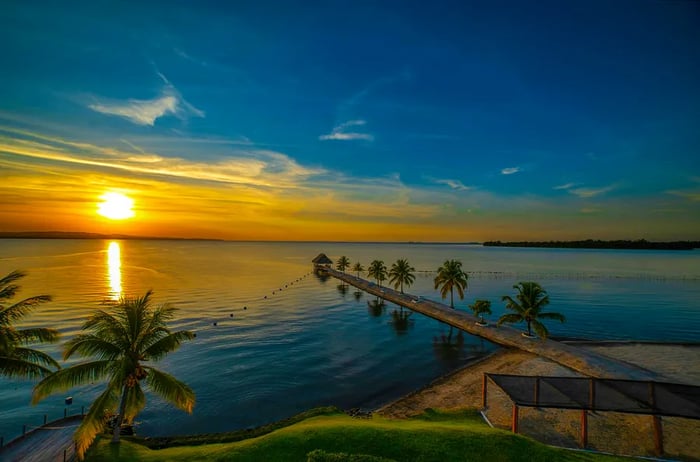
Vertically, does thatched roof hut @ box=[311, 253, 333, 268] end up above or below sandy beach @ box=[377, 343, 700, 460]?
above

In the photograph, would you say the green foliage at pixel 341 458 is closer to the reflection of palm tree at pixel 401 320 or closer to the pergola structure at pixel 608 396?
the pergola structure at pixel 608 396

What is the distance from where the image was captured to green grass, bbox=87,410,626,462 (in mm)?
14875

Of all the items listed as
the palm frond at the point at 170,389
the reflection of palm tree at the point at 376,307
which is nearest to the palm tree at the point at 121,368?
the palm frond at the point at 170,389

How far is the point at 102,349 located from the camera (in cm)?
1806

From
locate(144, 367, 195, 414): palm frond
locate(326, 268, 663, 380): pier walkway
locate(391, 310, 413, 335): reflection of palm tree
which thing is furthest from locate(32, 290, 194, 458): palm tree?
locate(391, 310, 413, 335): reflection of palm tree

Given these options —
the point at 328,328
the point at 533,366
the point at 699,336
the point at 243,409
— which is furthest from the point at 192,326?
the point at 699,336

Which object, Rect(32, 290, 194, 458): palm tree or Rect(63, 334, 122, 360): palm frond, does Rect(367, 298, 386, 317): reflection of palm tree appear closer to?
Rect(32, 290, 194, 458): palm tree

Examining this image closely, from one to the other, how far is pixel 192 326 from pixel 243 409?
30383mm

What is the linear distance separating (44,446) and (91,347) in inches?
259

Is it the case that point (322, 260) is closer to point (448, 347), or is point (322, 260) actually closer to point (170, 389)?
point (448, 347)

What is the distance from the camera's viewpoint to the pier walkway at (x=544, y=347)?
29.9 m

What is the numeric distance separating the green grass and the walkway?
2213 millimetres

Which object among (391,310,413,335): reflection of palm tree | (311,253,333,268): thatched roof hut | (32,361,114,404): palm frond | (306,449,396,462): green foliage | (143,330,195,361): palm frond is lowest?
(391,310,413,335): reflection of palm tree

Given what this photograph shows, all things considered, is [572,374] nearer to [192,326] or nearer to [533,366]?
[533,366]
